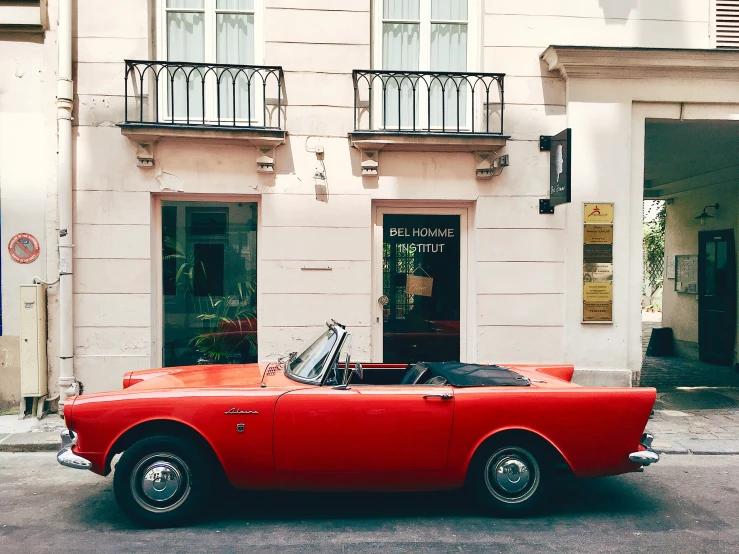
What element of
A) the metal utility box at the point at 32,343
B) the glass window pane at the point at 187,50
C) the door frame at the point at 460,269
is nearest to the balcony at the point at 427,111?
the door frame at the point at 460,269

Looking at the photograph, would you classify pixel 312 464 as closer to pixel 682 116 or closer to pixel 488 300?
pixel 488 300

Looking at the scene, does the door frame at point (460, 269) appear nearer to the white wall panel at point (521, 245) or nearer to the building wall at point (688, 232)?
the white wall panel at point (521, 245)

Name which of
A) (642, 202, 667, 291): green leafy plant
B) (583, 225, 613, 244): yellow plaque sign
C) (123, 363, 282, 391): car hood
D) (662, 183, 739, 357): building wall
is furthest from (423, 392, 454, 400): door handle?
(642, 202, 667, 291): green leafy plant

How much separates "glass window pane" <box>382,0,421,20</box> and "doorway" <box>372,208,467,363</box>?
2.60 m

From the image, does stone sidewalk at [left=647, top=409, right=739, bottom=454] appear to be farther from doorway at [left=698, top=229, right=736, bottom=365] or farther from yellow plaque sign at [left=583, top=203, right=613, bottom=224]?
doorway at [left=698, top=229, right=736, bottom=365]

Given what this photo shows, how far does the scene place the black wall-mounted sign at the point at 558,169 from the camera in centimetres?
741

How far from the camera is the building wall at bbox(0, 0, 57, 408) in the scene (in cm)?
766

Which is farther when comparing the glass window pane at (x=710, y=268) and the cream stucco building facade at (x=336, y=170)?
the glass window pane at (x=710, y=268)

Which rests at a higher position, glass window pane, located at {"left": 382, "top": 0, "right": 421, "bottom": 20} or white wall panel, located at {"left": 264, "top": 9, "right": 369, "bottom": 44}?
glass window pane, located at {"left": 382, "top": 0, "right": 421, "bottom": 20}

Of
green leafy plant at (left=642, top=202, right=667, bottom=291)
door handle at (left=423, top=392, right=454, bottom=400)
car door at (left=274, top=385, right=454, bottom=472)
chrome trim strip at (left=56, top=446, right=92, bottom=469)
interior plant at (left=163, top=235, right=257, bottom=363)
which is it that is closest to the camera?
chrome trim strip at (left=56, top=446, right=92, bottom=469)

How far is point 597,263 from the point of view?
27.0 ft

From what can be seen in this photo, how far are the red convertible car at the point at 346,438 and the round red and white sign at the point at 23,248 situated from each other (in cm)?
407

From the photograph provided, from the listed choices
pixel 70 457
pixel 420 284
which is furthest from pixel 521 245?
pixel 70 457

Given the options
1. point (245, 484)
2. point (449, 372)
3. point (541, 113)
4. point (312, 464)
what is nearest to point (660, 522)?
point (449, 372)
